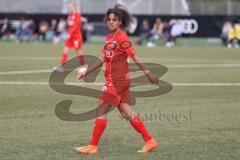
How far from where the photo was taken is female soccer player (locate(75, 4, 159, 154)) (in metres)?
8.45

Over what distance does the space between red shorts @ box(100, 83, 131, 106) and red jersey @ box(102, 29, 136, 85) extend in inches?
2.5

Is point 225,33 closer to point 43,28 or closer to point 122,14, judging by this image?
point 43,28

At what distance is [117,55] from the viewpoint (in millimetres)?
8523

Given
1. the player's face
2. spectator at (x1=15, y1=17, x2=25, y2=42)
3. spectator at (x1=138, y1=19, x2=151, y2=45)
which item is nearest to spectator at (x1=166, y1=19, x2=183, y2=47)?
spectator at (x1=138, y1=19, x2=151, y2=45)

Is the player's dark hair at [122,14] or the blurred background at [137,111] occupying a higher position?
the player's dark hair at [122,14]

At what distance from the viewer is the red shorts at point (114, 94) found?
27.9 ft

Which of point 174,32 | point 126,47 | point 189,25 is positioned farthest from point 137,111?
point 189,25

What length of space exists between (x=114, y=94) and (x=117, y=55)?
1.54ft

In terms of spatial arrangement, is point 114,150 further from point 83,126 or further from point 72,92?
point 72,92

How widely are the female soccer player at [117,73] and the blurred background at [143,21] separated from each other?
3028 cm

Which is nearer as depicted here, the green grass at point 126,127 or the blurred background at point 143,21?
the green grass at point 126,127

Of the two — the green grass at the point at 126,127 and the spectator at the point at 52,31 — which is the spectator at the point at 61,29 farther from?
the green grass at the point at 126,127

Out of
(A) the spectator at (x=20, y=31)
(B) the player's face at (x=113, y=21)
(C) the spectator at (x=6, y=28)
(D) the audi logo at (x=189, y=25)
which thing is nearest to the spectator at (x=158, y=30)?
(D) the audi logo at (x=189, y=25)

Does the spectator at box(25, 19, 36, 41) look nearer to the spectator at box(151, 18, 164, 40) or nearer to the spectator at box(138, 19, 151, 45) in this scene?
the spectator at box(138, 19, 151, 45)
